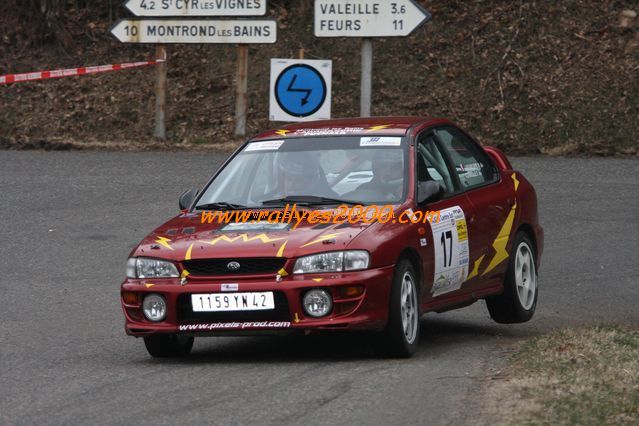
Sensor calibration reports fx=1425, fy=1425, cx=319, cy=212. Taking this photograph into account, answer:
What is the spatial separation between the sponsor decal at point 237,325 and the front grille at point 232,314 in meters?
0.02

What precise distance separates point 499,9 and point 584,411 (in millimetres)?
19835

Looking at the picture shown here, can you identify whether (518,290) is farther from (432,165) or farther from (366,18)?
(366,18)

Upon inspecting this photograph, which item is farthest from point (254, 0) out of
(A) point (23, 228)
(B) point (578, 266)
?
(B) point (578, 266)

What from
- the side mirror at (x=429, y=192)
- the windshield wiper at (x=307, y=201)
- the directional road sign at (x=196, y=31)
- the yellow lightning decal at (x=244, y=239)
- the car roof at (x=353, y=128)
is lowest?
the yellow lightning decal at (x=244, y=239)

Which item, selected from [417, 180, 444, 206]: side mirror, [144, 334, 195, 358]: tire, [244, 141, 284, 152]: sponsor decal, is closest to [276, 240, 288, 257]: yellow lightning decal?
[144, 334, 195, 358]: tire

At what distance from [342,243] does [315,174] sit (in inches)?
51.9

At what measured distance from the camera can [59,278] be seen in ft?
43.4

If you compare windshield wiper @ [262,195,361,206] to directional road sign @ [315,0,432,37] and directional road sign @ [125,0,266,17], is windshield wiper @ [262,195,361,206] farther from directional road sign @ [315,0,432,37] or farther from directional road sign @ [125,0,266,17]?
directional road sign @ [125,0,266,17]

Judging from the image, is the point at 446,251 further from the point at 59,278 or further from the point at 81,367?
the point at 59,278

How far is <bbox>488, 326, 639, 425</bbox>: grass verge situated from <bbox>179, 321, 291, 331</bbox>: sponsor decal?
4.68 ft

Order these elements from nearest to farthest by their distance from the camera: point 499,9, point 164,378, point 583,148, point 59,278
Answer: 1. point 164,378
2. point 59,278
3. point 583,148
4. point 499,9

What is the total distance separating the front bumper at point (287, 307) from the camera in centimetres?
858

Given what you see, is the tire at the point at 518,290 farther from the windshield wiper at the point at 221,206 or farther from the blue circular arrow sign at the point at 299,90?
the blue circular arrow sign at the point at 299,90

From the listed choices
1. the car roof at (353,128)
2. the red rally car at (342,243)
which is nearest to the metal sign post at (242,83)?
the red rally car at (342,243)
